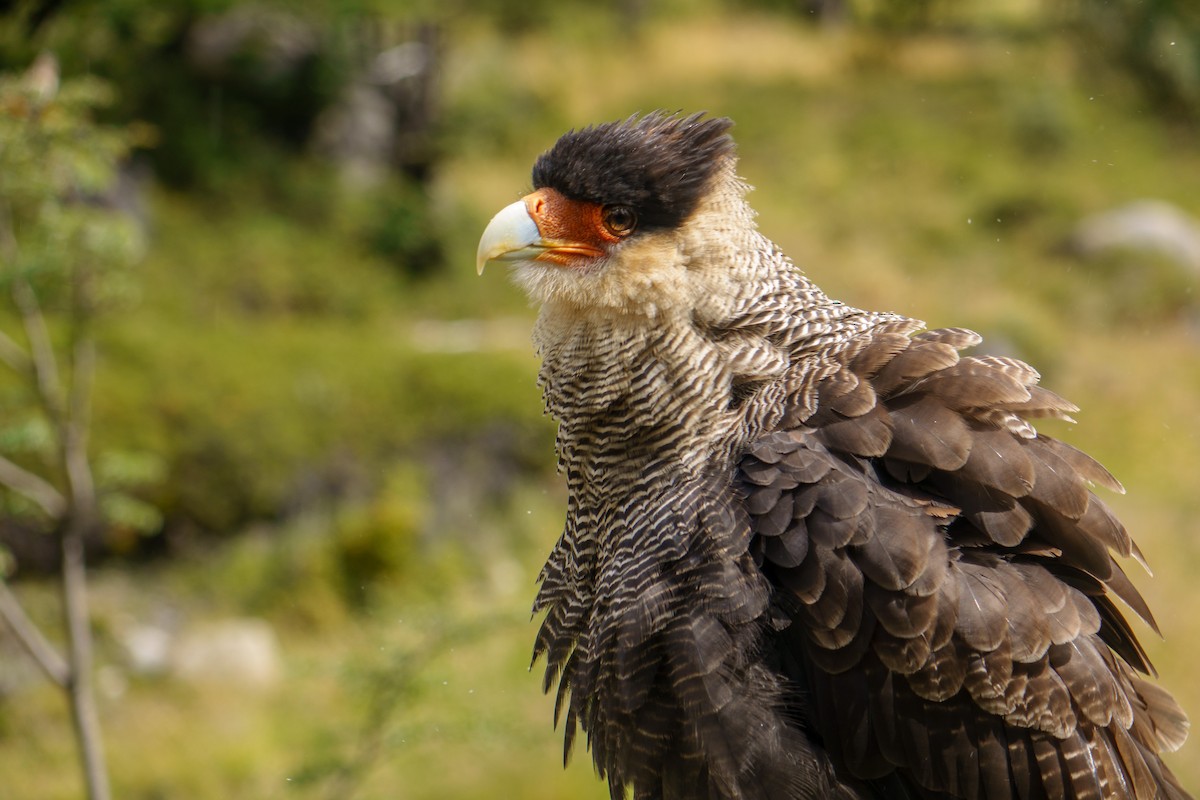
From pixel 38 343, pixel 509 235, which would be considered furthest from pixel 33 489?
pixel 509 235

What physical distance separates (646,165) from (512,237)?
0.36 metres

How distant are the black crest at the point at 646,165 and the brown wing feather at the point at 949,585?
1.84ft

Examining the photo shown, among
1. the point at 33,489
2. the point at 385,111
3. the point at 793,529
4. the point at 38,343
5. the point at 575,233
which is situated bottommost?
the point at 385,111

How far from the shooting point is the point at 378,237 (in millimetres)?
12414

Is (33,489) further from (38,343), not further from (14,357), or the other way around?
(38,343)

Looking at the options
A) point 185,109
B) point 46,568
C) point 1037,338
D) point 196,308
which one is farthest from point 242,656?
point 1037,338

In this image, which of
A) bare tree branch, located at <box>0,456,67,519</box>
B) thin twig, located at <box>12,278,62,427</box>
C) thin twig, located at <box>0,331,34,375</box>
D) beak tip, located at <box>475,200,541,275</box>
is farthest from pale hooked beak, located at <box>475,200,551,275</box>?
thin twig, located at <box>0,331,34,375</box>

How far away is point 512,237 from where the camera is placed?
9.66ft

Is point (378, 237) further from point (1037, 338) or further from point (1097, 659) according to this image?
point (1097, 659)

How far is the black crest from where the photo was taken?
2889mm

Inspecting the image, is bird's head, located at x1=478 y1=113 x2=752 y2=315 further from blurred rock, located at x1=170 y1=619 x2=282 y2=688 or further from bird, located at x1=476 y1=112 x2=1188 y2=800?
blurred rock, located at x1=170 y1=619 x2=282 y2=688

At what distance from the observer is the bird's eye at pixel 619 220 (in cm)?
292

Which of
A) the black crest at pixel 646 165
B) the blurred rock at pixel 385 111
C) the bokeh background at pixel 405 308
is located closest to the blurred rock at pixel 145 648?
the bokeh background at pixel 405 308

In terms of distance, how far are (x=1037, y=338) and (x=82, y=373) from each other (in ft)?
37.3
